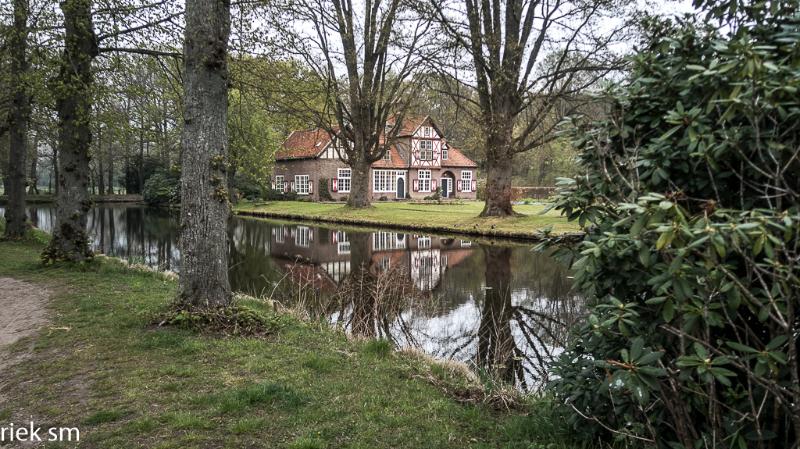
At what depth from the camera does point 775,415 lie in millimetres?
2396

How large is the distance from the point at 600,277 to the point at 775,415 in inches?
38.2

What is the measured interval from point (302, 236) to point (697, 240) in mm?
21953

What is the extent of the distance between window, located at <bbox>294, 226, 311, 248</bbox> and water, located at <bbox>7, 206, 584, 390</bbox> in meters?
0.05

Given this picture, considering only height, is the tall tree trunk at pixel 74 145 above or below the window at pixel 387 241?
above

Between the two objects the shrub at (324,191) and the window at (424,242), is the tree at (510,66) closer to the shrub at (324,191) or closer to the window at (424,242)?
the window at (424,242)

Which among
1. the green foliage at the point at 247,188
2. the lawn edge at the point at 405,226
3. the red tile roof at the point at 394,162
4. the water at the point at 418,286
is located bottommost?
the water at the point at 418,286

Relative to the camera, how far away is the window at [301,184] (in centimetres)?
4597

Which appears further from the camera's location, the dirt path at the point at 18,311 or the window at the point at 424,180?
the window at the point at 424,180

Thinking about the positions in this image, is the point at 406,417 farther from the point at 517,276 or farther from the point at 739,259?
the point at 517,276

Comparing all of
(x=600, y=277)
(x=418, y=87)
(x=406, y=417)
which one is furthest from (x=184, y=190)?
(x=418, y=87)

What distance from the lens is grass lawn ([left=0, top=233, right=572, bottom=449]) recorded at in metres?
3.68

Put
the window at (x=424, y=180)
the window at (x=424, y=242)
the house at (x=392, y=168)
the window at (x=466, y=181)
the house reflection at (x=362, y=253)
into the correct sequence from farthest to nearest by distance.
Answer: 1. the window at (x=466, y=181)
2. the window at (x=424, y=180)
3. the house at (x=392, y=168)
4. the window at (x=424, y=242)
5. the house reflection at (x=362, y=253)

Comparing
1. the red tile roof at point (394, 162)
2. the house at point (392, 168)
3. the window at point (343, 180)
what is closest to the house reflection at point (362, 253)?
the house at point (392, 168)

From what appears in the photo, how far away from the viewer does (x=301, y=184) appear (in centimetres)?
4644
